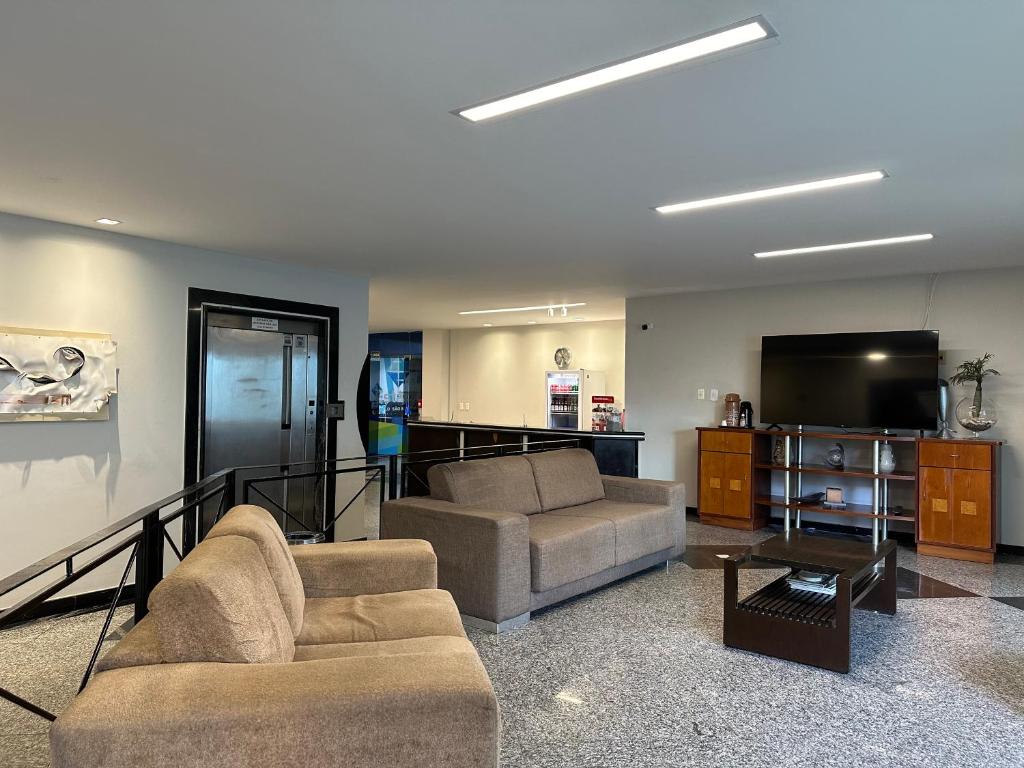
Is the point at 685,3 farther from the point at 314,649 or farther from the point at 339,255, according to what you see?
the point at 339,255

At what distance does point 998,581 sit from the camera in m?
5.05

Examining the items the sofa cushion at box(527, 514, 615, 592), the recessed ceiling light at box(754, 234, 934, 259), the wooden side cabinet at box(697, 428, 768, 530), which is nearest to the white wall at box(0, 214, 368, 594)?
the sofa cushion at box(527, 514, 615, 592)

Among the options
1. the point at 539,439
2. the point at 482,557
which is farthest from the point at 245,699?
the point at 539,439

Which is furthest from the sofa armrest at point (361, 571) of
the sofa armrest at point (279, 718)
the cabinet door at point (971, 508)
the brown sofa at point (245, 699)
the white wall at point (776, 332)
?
the white wall at point (776, 332)

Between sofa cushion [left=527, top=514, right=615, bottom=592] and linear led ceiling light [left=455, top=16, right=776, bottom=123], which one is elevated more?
linear led ceiling light [left=455, top=16, right=776, bottom=123]

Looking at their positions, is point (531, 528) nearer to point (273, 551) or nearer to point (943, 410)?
point (273, 551)

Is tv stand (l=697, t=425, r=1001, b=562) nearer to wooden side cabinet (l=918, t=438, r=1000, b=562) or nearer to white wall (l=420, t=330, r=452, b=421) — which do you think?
wooden side cabinet (l=918, t=438, r=1000, b=562)

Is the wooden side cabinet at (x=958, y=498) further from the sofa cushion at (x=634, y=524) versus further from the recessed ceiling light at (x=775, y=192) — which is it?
the recessed ceiling light at (x=775, y=192)

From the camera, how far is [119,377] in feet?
15.2

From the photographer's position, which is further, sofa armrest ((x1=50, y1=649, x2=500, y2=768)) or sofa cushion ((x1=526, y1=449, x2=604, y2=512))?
sofa cushion ((x1=526, y1=449, x2=604, y2=512))

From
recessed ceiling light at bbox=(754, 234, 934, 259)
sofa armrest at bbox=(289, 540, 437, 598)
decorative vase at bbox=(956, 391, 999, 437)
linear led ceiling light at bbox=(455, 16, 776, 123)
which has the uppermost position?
recessed ceiling light at bbox=(754, 234, 934, 259)

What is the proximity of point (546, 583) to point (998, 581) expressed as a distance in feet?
11.2

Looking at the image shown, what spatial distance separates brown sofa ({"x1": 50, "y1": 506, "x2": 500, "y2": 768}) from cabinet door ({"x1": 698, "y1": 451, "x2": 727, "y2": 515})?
5564mm

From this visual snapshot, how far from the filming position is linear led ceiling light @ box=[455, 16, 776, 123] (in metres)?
1.99
